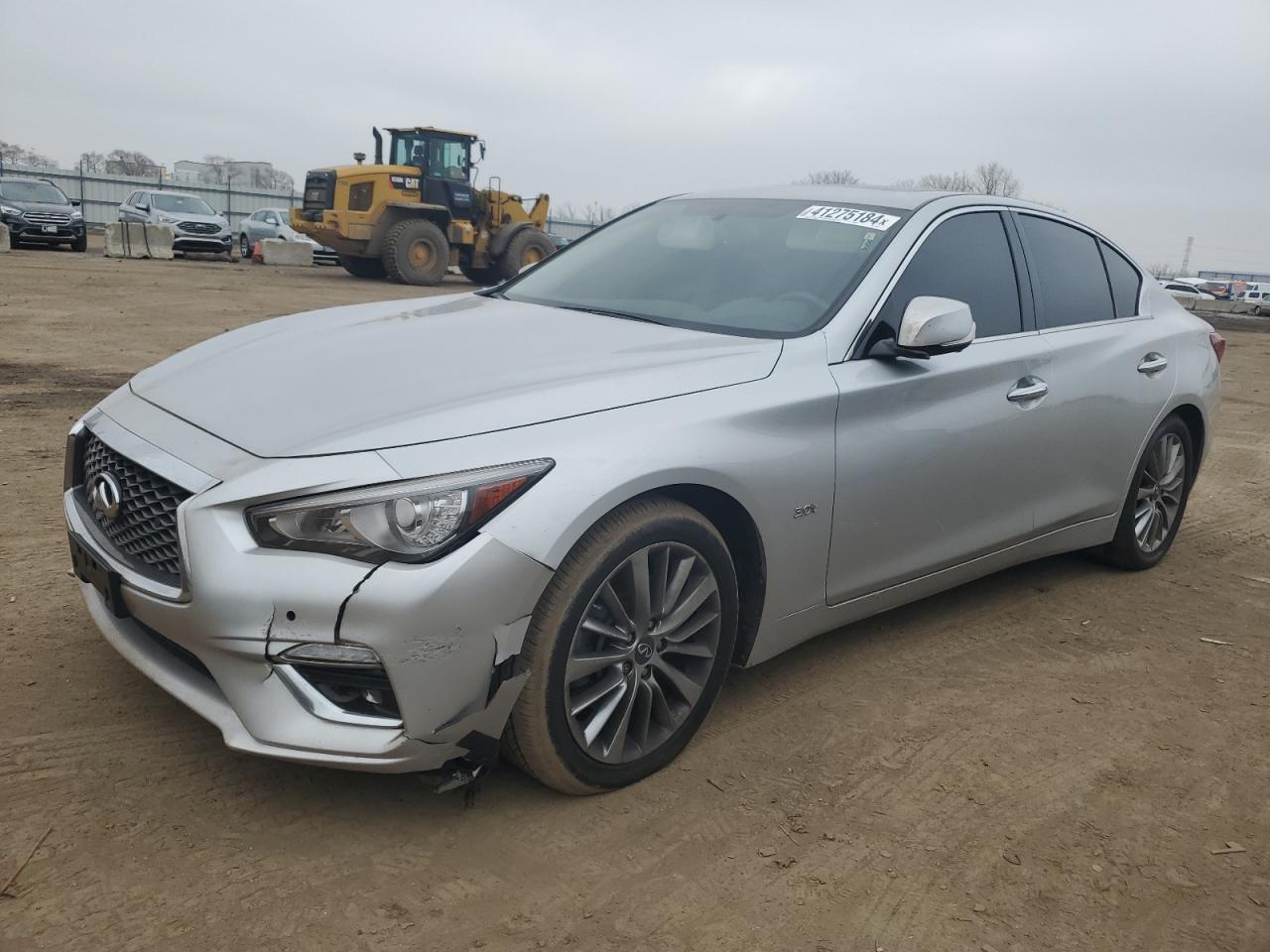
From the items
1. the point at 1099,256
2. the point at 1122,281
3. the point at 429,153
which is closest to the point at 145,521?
the point at 1099,256

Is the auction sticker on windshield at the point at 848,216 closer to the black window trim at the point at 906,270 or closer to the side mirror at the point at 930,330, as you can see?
the black window trim at the point at 906,270

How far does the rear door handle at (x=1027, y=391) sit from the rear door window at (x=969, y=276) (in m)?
0.19

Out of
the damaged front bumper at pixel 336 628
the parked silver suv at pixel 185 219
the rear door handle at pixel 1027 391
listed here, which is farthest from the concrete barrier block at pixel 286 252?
the damaged front bumper at pixel 336 628

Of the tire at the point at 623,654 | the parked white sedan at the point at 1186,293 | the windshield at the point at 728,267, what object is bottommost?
the tire at the point at 623,654

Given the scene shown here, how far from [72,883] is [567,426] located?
1.44 m

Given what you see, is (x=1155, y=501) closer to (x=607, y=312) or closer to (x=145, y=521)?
(x=607, y=312)

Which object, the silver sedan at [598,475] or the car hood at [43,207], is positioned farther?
the car hood at [43,207]

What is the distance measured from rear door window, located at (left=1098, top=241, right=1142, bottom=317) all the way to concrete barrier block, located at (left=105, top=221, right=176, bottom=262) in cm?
2286

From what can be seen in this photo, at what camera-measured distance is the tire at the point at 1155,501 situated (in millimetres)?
4652

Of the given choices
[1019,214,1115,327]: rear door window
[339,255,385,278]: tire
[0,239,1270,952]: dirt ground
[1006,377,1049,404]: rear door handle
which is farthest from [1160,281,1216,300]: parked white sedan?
[0,239,1270,952]: dirt ground

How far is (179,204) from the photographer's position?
25797 millimetres

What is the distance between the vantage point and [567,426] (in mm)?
2576

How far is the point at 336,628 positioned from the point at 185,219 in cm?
2561

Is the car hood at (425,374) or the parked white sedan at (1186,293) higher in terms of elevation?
the parked white sedan at (1186,293)
